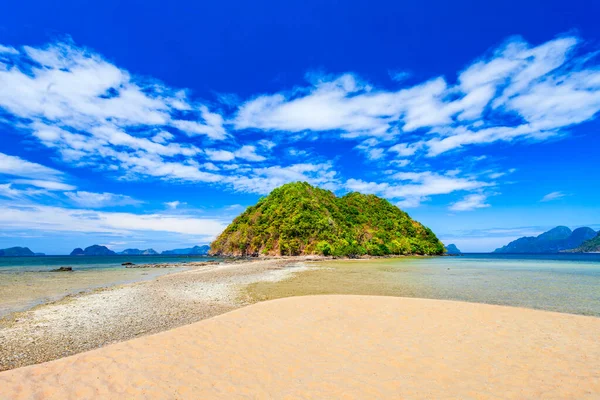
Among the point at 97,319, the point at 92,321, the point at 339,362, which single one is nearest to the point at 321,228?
the point at 97,319

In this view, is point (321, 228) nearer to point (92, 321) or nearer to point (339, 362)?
point (92, 321)

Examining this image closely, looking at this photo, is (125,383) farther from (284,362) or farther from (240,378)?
(284,362)

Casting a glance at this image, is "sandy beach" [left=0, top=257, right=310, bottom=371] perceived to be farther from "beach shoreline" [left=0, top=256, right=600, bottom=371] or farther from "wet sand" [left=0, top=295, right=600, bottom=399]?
"wet sand" [left=0, top=295, right=600, bottom=399]

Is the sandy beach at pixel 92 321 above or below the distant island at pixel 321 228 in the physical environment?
below

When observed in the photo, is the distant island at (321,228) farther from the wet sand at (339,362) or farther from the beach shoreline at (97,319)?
the wet sand at (339,362)

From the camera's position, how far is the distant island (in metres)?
108

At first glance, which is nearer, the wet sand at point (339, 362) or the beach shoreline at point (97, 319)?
the wet sand at point (339, 362)

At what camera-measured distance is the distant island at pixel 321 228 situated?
108188 millimetres

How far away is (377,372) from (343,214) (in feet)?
441

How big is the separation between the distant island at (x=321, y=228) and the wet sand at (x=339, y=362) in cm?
8782

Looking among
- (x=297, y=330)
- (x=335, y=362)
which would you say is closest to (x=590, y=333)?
(x=335, y=362)

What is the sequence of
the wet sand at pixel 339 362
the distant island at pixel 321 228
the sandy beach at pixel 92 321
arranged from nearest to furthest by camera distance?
the wet sand at pixel 339 362 < the sandy beach at pixel 92 321 < the distant island at pixel 321 228

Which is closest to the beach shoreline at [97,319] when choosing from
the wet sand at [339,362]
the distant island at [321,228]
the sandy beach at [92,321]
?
the sandy beach at [92,321]

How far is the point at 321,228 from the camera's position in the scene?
109m
